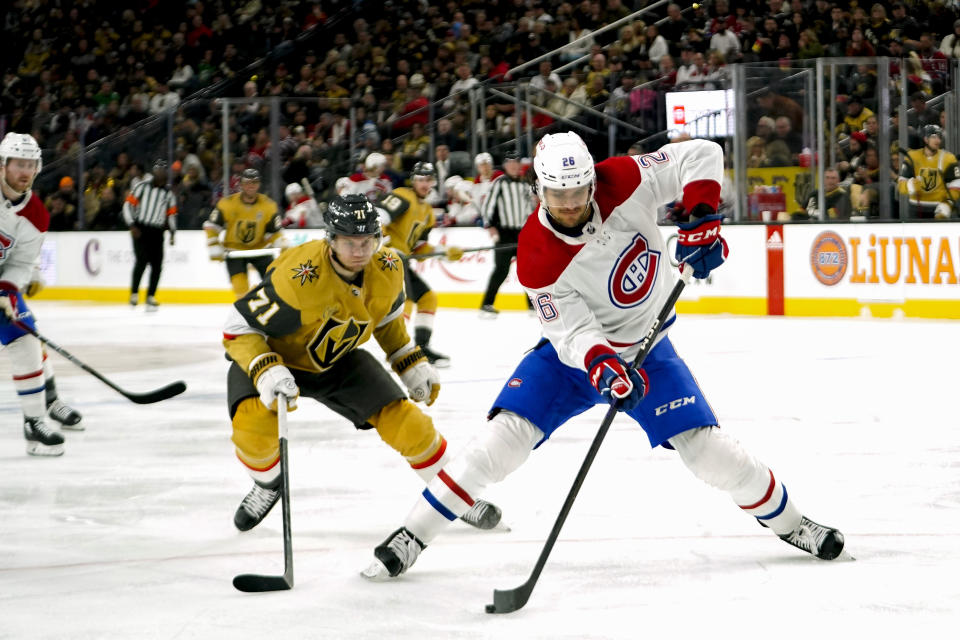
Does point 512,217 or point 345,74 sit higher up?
point 345,74

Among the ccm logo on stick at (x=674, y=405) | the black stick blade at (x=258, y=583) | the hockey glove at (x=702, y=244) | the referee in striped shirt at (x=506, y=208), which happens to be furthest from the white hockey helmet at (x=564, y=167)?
the referee in striped shirt at (x=506, y=208)

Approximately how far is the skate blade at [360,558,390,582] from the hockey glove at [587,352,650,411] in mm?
691

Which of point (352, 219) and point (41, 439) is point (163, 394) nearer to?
point (41, 439)

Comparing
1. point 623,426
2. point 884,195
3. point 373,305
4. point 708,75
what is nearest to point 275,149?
point 708,75

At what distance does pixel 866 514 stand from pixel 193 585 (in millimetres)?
1943

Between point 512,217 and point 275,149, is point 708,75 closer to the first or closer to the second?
point 512,217

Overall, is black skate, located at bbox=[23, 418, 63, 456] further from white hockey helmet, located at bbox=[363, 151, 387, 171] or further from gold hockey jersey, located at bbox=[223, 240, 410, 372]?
white hockey helmet, located at bbox=[363, 151, 387, 171]

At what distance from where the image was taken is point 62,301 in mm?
14766

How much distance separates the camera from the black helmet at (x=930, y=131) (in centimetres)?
986

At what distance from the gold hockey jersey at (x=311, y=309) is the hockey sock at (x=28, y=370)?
6.36 feet

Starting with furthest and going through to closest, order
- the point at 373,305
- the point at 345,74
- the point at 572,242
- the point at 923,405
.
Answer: the point at 345,74
the point at 923,405
the point at 373,305
the point at 572,242

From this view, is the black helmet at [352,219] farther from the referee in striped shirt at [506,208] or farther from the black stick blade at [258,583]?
the referee in striped shirt at [506,208]

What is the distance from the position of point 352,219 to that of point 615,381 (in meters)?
0.89

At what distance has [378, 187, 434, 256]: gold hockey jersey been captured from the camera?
837 cm
